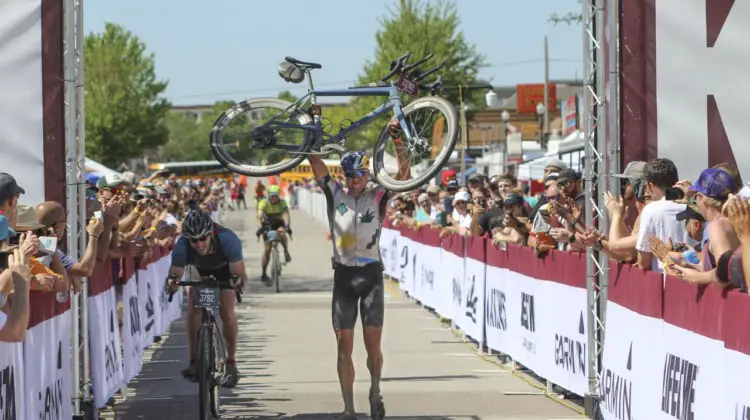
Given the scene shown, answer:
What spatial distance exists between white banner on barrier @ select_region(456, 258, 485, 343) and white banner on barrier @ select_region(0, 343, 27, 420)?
32.5 ft

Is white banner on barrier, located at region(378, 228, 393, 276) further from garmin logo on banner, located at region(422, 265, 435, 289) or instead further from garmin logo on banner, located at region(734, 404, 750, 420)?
garmin logo on banner, located at region(734, 404, 750, 420)

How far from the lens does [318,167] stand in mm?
12070

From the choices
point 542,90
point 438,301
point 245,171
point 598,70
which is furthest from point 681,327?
point 542,90

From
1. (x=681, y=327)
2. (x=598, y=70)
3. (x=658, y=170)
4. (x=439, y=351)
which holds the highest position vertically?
(x=598, y=70)

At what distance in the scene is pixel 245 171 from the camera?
12.7 metres

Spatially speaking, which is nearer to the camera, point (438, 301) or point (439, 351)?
Answer: point (439, 351)

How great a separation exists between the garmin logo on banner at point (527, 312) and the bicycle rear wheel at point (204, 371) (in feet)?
13.6

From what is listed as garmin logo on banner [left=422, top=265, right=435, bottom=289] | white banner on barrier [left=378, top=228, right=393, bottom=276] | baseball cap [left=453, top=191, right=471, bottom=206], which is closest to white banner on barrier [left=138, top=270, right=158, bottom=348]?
baseball cap [left=453, top=191, right=471, bottom=206]

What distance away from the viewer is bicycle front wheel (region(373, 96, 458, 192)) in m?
11.9

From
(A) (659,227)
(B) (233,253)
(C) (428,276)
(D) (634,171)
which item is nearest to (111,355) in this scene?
(B) (233,253)

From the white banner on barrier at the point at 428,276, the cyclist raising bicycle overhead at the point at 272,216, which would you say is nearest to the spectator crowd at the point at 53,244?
the white banner on barrier at the point at 428,276

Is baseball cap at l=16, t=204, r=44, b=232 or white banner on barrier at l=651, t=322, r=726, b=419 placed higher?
baseball cap at l=16, t=204, r=44, b=232

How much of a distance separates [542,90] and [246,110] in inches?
2519

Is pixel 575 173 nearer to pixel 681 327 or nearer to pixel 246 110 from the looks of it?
pixel 246 110
